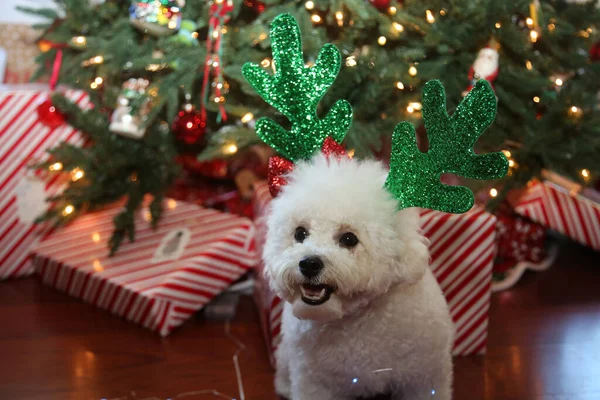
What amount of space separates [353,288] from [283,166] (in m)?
0.25

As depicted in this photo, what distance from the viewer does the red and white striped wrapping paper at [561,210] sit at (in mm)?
1771

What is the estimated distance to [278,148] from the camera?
3.48 ft

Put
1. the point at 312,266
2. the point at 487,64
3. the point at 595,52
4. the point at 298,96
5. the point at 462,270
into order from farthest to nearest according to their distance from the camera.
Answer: the point at 595,52 → the point at 487,64 → the point at 462,270 → the point at 298,96 → the point at 312,266

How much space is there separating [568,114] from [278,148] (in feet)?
2.94

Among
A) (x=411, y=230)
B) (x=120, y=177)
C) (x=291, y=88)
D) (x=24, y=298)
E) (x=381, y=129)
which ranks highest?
(x=291, y=88)

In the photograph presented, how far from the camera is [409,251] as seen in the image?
92cm

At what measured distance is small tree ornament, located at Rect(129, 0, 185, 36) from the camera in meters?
1.61

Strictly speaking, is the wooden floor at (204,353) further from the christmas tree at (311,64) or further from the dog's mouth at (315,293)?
the dog's mouth at (315,293)

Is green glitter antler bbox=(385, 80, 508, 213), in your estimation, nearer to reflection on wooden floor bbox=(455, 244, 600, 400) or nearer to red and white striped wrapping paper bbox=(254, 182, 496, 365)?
red and white striped wrapping paper bbox=(254, 182, 496, 365)

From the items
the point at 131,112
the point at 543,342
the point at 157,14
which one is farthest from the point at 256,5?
the point at 543,342

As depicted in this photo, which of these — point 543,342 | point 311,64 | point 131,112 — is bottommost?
point 543,342

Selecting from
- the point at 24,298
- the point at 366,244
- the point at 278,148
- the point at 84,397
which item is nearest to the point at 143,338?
the point at 84,397

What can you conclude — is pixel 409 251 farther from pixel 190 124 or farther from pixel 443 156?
pixel 190 124

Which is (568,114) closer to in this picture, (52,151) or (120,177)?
(120,177)
